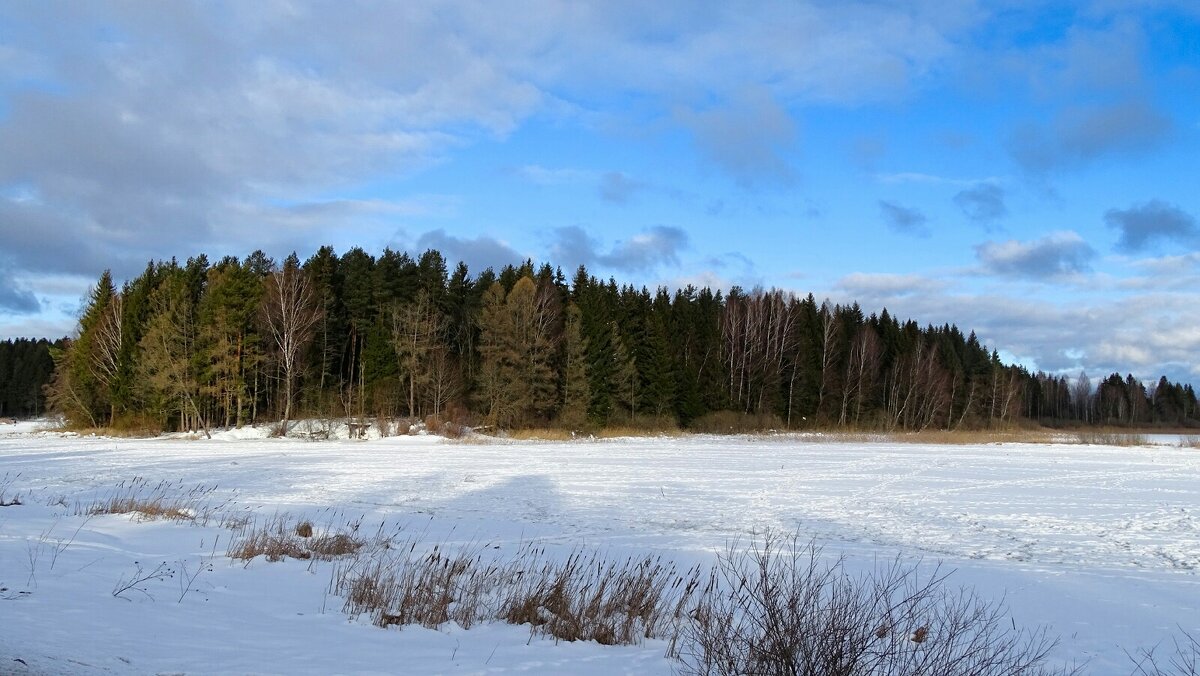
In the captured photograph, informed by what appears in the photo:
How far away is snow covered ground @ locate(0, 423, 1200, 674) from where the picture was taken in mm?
6125

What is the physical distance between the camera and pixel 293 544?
11281 mm

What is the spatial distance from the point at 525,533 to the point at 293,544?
5.62m

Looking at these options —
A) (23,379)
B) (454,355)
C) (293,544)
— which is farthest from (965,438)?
(23,379)

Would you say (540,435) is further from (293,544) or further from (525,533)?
(293,544)

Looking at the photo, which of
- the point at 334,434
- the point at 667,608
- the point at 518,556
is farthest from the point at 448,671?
the point at 334,434

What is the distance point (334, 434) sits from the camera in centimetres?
5403

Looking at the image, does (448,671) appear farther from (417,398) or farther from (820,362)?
(820,362)

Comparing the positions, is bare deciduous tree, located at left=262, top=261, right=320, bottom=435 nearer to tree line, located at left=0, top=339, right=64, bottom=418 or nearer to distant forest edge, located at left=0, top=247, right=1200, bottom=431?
distant forest edge, located at left=0, top=247, right=1200, bottom=431

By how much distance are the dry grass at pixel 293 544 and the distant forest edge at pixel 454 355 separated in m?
42.4

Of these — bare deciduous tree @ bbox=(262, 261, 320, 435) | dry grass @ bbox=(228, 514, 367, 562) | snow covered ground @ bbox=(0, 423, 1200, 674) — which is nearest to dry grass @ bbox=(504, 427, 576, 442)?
snow covered ground @ bbox=(0, 423, 1200, 674)

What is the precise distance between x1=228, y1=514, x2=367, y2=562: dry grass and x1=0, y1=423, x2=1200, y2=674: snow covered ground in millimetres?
332

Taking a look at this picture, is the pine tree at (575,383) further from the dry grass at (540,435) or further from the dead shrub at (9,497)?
the dead shrub at (9,497)

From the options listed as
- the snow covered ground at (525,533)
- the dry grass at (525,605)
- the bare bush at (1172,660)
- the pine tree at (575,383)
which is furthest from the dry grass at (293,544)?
the pine tree at (575,383)

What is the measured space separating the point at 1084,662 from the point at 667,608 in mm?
4456
